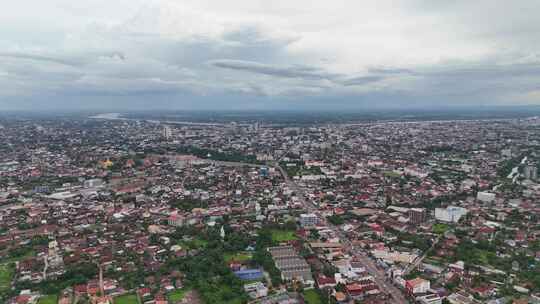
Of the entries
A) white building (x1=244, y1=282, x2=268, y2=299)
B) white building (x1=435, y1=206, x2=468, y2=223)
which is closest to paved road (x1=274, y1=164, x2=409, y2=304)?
white building (x1=244, y1=282, x2=268, y2=299)

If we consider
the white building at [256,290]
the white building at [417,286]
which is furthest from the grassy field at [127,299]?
the white building at [417,286]

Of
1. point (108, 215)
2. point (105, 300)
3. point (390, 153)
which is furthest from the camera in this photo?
point (390, 153)

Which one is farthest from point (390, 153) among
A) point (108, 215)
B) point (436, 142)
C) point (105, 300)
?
point (105, 300)

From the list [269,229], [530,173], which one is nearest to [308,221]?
[269,229]

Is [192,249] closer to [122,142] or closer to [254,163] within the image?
[254,163]

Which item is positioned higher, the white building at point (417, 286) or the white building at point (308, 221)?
the white building at point (308, 221)

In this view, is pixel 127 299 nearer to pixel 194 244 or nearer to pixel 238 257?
pixel 194 244

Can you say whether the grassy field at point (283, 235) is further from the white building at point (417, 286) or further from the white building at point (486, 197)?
the white building at point (486, 197)
